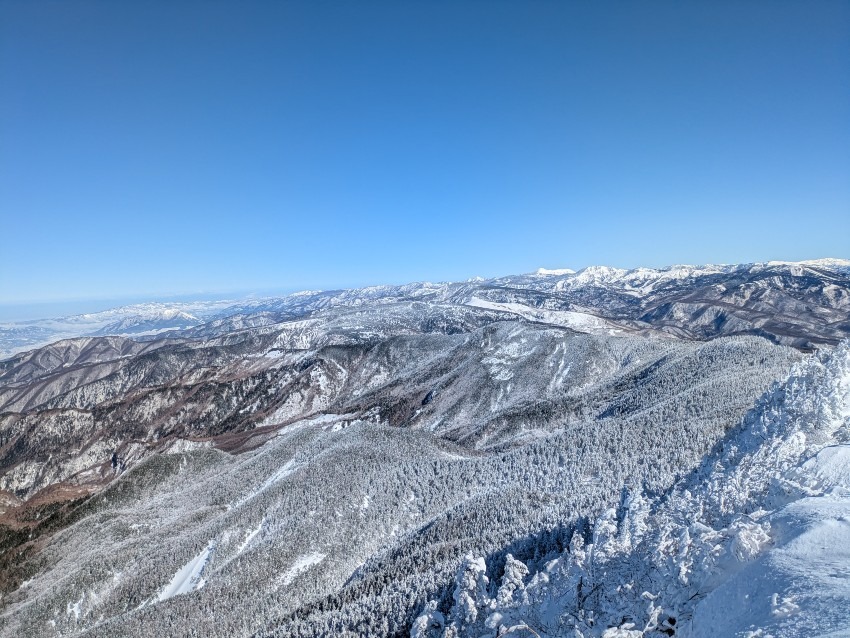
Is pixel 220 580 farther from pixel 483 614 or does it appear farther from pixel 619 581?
pixel 619 581

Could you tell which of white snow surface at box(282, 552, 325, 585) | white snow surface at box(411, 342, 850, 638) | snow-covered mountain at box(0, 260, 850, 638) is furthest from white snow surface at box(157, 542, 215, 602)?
white snow surface at box(411, 342, 850, 638)

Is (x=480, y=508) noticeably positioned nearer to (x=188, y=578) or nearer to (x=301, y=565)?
(x=301, y=565)

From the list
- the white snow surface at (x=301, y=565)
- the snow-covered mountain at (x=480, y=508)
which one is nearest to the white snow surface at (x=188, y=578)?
the snow-covered mountain at (x=480, y=508)

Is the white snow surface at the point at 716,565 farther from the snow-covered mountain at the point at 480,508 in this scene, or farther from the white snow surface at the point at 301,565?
the white snow surface at the point at 301,565

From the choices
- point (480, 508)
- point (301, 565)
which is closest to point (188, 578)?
point (301, 565)

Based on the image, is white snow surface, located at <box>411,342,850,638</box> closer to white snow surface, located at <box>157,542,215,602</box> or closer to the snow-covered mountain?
the snow-covered mountain

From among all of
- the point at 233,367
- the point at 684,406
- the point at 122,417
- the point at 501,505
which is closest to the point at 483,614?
the point at 501,505
